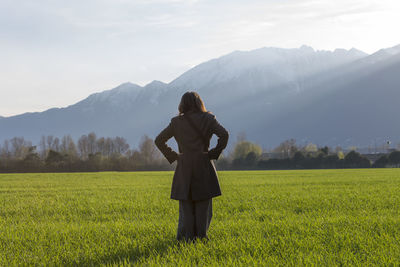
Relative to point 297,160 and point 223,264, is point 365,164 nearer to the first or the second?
point 297,160

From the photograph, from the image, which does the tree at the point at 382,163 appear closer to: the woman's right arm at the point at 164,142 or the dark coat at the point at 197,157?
the dark coat at the point at 197,157

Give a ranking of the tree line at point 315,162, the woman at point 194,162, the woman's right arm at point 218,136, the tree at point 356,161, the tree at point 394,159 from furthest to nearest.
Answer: the tree at point 394,159
the tree line at point 315,162
the tree at point 356,161
the woman at point 194,162
the woman's right arm at point 218,136

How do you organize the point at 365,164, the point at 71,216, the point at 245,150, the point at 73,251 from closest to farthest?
the point at 73,251
the point at 71,216
the point at 365,164
the point at 245,150

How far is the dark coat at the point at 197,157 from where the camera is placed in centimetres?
731

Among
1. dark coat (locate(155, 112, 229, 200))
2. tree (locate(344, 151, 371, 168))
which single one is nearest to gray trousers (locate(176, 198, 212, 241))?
dark coat (locate(155, 112, 229, 200))

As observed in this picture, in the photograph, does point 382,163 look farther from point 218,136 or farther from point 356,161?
point 218,136

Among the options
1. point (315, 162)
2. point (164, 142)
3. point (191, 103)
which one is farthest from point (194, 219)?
point (315, 162)

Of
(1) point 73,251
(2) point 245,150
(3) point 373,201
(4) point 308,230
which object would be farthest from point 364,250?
(2) point 245,150

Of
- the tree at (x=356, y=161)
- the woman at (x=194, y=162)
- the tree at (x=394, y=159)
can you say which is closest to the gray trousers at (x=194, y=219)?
the woman at (x=194, y=162)

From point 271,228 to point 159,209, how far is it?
5.49m

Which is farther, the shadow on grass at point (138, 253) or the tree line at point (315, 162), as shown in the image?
the tree line at point (315, 162)

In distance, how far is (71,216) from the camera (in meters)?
12.3

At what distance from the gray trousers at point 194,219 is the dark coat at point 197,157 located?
0.22m

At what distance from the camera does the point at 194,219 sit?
759 cm
